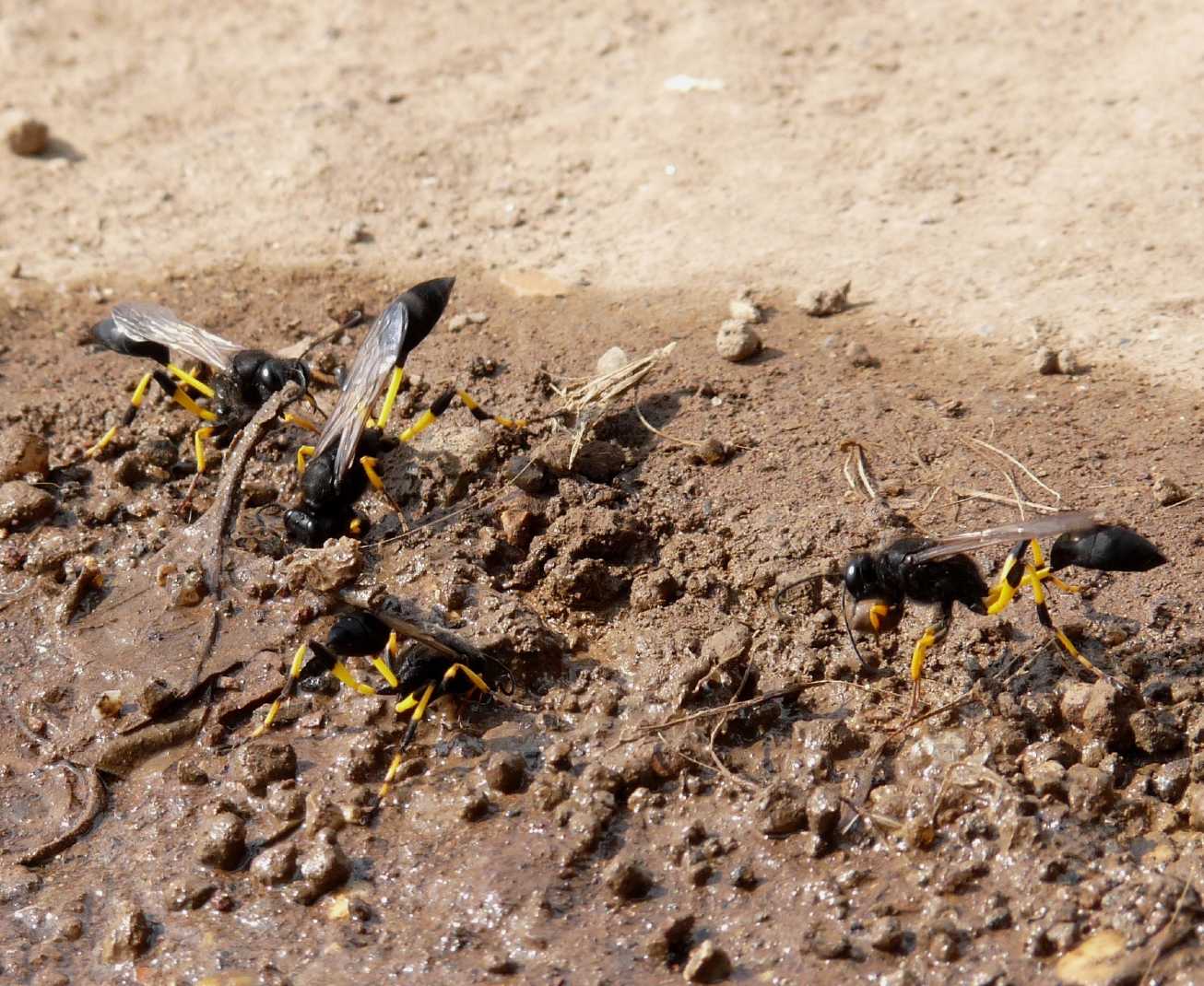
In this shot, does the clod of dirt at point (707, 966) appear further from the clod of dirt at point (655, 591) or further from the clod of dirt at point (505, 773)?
the clod of dirt at point (655, 591)

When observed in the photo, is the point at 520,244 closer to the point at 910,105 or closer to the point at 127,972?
the point at 910,105

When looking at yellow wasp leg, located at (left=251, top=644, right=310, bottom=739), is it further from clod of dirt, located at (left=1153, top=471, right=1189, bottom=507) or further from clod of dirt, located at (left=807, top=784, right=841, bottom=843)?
clod of dirt, located at (left=1153, top=471, right=1189, bottom=507)

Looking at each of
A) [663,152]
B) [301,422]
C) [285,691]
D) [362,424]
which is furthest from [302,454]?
[663,152]

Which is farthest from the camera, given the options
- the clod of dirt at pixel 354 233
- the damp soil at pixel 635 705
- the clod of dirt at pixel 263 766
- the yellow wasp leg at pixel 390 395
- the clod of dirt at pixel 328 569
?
the clod of dirt at pixel 354 233

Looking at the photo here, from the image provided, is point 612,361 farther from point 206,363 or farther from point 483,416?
point 206,363

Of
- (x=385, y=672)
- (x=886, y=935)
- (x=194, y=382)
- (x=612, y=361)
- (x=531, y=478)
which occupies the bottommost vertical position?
(x=886, y=935)

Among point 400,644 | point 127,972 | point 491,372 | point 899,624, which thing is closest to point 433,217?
point 491,372

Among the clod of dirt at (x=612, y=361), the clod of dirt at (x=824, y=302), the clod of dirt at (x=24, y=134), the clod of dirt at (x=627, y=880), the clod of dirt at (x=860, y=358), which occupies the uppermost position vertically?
the clod of dirt at (x=24, y=134)

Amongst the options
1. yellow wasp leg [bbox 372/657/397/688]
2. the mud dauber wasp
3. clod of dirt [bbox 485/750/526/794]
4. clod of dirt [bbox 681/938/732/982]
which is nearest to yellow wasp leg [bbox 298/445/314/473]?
the mud dauber wasp

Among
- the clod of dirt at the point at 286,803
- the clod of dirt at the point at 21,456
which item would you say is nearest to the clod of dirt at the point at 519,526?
the clod of dirt at the point at 286,803
